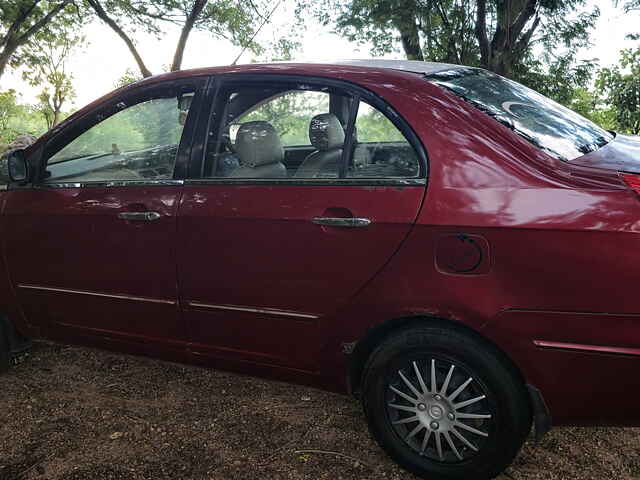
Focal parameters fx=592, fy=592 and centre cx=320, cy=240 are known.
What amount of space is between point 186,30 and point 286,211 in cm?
1437

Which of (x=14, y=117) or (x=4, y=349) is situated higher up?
(x=14, y=117)

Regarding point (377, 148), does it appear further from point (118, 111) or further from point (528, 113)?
point (118, 111)

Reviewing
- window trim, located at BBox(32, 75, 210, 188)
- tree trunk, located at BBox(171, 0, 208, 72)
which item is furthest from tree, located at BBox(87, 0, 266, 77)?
window trim, located at BBox(32, 75, 210, 188)

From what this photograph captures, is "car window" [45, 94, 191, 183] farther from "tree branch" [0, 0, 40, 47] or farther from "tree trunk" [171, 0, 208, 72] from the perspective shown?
"tree branch" [0, 0, 40, 47]

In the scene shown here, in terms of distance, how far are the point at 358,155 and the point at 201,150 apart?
2.57 feet

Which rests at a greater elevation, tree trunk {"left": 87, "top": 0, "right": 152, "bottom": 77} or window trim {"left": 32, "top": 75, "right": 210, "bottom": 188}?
tree trunk {"left": 87, "top": 0, "right": 152, "bottom": 77}

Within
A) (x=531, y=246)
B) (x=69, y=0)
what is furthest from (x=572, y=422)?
(x=69, y=0)

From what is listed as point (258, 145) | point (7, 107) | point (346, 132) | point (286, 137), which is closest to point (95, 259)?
point (258, 145)

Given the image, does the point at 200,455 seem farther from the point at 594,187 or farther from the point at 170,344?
the point at 594,187

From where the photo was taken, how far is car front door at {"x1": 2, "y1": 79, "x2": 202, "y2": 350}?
110 inches

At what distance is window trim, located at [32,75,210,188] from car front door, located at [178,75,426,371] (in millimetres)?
90

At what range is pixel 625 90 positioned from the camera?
1291 centimetres

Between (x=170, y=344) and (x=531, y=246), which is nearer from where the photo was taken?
(x=531, y=246)

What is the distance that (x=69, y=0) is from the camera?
15.2 meters
